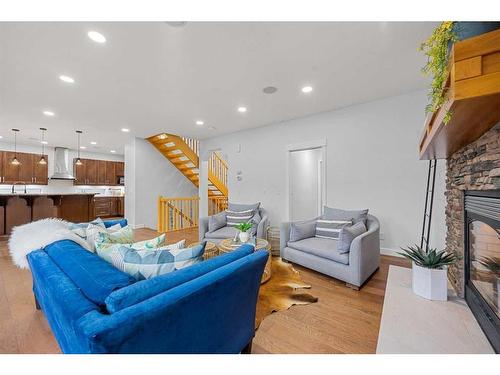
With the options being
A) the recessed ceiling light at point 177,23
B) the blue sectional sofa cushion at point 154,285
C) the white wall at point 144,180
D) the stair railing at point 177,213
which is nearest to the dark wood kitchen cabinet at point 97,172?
the white wall at point 144,180

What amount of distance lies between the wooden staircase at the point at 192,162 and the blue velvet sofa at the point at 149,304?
4.94m

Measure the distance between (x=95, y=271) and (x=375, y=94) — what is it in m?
3.90

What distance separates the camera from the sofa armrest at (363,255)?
2.29 metres

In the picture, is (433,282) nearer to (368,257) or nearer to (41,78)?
(368,257)

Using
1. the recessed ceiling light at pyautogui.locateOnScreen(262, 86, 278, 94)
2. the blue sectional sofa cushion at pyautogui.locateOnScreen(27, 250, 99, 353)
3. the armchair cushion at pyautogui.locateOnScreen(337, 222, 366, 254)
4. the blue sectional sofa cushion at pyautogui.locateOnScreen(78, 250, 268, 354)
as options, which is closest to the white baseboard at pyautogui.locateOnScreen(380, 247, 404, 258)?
the armchair cushion at pyautogui.locateOnScreen(337, 222, 366, 254)

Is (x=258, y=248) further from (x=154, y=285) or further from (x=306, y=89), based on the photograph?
(x=306, y=89)

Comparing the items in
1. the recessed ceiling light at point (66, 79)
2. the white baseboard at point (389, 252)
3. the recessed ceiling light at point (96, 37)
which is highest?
the recessed ceiling light at point (96, 37)

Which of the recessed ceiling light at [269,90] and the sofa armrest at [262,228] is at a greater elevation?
the recessed ceiling light at [269,90]

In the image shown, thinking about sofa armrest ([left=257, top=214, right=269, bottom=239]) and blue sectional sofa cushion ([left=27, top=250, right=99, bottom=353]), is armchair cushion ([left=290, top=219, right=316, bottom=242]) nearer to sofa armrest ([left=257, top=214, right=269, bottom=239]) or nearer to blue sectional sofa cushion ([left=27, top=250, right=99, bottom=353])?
sofa armrest ([left=257, top=214, right=269, bottom=239])

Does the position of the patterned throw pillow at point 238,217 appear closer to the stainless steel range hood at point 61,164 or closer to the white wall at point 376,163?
the white wall at point 376,163

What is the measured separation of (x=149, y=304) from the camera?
0.81m

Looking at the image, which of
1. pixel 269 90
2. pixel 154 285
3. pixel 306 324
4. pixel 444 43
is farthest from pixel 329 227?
pixel 154 285

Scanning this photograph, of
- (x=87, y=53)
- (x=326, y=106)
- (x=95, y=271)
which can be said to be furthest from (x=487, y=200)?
(x=87, y=53)

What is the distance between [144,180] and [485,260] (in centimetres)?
663
